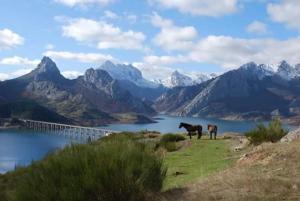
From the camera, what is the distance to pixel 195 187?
33.6 feet

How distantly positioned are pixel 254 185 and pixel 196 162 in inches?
361

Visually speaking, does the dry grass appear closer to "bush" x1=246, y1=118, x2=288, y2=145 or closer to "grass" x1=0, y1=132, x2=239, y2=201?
"grass" x1=0, y1=132, x2=239, y2=201

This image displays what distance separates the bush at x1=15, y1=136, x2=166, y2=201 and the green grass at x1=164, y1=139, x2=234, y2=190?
268 cm

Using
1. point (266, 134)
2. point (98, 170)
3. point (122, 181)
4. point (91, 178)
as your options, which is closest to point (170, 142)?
point (266, 134)

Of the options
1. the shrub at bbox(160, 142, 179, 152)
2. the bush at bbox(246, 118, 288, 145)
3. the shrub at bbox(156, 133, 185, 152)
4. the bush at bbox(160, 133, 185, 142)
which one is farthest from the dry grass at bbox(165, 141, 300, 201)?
the bush at bbox(160, 133, 185, 142)

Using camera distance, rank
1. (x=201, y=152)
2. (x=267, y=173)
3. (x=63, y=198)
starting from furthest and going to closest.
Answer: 1. (x=201, y=152)
2. (x=267, y=173)
3. (x=63, y=198)

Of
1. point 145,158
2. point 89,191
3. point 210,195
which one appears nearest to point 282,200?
point 210,195

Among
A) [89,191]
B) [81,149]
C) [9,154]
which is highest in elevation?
[81,149]

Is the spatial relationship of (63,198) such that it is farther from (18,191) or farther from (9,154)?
(9,154)

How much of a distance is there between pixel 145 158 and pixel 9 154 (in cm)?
9983

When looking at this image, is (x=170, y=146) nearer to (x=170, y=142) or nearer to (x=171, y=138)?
(x=170, y=142)

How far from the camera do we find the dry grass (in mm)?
9117

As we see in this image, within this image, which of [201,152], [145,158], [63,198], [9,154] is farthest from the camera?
[9,154]

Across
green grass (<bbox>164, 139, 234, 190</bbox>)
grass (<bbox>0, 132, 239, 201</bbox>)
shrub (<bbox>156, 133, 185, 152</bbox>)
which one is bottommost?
green grass (<bbox>164, 139, 234, 190</bbox>)
